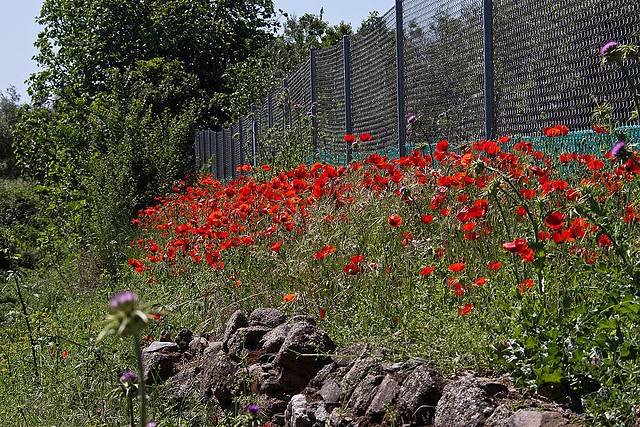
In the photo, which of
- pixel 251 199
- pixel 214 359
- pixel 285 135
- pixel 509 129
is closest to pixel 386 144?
pixel 285 135

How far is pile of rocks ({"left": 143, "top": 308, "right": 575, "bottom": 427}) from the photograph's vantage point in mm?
2086

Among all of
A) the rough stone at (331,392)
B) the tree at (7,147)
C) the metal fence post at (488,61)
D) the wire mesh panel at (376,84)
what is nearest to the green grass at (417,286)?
the rough stone at (331,392)

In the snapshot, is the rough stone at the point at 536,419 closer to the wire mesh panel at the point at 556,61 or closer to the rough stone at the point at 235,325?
the rough stone at the point at 235,325

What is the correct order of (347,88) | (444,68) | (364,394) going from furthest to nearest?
1. (347,88)
2. (444,68)
3. (364,394)

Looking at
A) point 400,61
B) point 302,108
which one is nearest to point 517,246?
point 400,61

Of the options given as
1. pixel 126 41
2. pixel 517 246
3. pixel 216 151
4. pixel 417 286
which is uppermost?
pixel 126 41

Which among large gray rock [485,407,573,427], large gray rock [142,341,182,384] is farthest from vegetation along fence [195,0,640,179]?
large gray rock [485,407,573,427]

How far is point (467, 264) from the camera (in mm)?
3141

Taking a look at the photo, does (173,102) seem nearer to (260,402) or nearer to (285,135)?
(285,135)

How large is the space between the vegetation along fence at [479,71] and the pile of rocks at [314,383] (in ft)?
7.39

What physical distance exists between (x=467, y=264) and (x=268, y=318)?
3.61ft

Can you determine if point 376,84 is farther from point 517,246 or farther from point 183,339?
point 517,246

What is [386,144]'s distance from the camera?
26.0 ft

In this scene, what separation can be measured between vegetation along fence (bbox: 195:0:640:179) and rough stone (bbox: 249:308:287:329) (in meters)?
1.94
